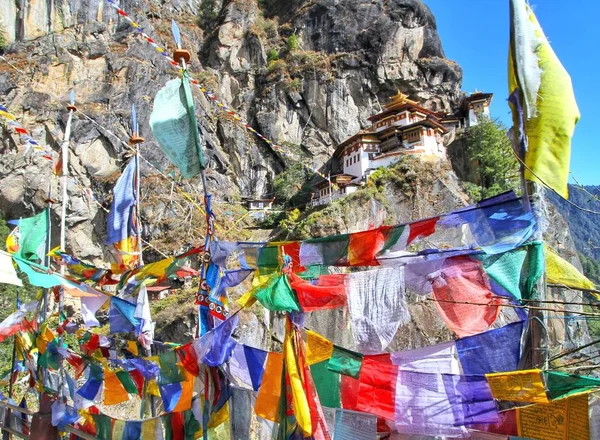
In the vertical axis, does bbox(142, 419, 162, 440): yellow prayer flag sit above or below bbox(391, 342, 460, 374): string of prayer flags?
below

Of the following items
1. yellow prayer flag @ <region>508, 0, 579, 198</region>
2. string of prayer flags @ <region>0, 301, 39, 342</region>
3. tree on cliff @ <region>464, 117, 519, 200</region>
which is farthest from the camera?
tree on cliff @ <region>464, 117, 519, 200</region>

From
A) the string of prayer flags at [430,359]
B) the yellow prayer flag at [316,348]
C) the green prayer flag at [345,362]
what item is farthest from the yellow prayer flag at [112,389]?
the string of prayer flags at [430,359]

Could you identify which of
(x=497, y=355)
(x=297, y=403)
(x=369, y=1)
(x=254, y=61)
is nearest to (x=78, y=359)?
(x=297, y=403)

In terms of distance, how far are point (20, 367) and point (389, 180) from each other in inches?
804

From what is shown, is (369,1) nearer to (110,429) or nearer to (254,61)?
(254,61)

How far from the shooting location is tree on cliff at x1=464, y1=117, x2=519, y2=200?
29.2 meters

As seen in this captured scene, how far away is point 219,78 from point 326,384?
4194 cm

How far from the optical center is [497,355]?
163 inches

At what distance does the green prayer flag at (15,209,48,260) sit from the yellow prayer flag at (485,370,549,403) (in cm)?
792

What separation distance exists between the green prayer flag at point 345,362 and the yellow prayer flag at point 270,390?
0.62m

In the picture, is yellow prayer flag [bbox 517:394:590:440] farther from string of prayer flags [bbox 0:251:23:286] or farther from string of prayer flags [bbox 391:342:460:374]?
string of prayer flags [bbox 0:251:23:286]

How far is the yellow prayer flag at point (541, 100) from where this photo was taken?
3.53m

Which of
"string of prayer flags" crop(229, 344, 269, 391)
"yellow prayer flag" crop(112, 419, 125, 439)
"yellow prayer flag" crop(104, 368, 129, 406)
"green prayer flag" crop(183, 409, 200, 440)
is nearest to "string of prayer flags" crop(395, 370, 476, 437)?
"string of prayer flags" crop(229, 344, 269, 391)

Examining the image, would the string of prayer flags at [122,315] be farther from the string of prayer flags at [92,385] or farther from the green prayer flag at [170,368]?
A: the green prayer flag at [170,368]
